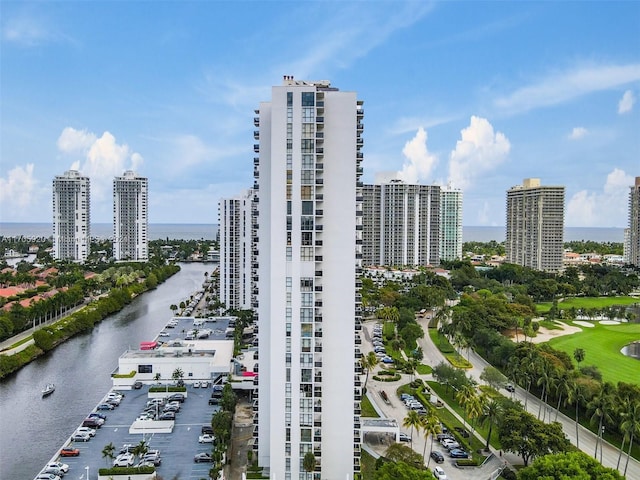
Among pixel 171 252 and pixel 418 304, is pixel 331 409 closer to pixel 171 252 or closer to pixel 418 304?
pixel 418 304

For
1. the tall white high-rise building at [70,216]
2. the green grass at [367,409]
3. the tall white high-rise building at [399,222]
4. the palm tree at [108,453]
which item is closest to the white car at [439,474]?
the green grass at [367,409]

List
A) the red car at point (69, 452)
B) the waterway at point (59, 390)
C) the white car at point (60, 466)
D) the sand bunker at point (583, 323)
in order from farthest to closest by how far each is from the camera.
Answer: the sand bunker at point (583, 323) → the waterway at point (59, 390) → the red car at point (69, 452) → the white car at point (60, 466)

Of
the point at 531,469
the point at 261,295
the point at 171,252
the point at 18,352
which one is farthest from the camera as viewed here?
the point at 171,252

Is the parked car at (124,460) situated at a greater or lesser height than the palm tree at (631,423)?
lesser

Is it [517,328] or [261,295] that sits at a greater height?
[261,295]

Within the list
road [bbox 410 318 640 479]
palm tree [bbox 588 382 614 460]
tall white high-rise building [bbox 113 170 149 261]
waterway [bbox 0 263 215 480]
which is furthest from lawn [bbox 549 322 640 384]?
tall white high-rise building [bbox 113 170 149 261]

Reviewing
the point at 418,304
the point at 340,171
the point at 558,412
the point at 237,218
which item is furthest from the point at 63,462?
the point at 418,304

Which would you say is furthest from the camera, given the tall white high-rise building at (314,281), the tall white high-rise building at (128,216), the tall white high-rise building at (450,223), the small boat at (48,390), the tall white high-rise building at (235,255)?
the tall white high-rise building at (128,216)

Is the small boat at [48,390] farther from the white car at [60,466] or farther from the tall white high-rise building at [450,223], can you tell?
the tall white high-rise building at [450,223]
